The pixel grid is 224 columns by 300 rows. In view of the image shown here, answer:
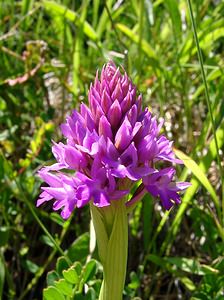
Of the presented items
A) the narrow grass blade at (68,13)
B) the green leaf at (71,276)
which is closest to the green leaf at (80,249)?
the green leaf at (71,276)

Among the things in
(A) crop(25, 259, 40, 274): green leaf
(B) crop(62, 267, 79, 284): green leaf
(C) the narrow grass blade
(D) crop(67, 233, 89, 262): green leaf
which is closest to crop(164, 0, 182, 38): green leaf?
(C) the narrow grass blade

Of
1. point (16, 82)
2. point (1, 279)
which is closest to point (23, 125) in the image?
point (16, 82)

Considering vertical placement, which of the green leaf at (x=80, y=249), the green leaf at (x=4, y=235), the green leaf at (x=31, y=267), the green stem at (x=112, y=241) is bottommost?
the green leaf at (x=31, y=267)

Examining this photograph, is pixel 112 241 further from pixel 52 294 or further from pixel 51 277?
pixel 51 277

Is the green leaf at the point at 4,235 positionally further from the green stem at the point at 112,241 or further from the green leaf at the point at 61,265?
the green stem at the point at 112,241

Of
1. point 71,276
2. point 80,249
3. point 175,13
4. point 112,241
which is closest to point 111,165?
point 112,241

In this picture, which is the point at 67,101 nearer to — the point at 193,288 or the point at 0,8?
the point at 0,8

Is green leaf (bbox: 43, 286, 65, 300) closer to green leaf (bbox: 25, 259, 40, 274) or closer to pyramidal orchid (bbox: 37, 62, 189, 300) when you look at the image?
pyramidal orchid (bbox: 37, 62, 189, 300)
